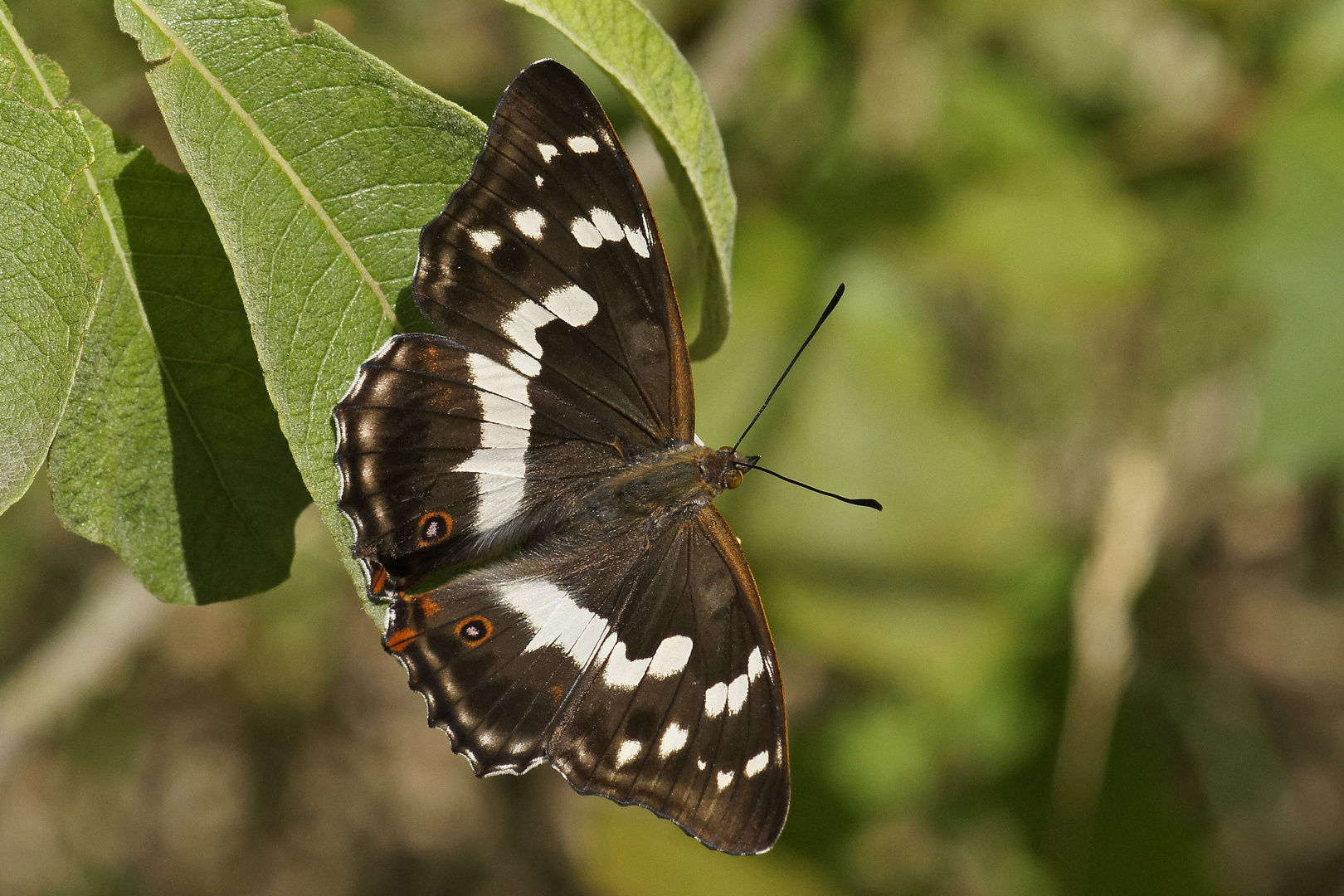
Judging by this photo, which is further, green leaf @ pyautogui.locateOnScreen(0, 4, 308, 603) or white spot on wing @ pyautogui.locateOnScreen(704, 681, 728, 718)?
white spot on wing @ pyautogui.locateOnScreen(704, 681, 728, 718)

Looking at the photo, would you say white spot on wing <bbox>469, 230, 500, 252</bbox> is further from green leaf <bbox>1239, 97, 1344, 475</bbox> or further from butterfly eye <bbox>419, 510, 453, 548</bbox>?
green leaf <bbox>1239, 97, 1344, 475</bbox>

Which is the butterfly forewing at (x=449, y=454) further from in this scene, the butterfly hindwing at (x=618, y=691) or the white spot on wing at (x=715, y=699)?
the white spot on wing at (x=715, y=699)

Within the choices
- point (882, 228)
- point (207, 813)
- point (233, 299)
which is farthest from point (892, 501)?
point (207, 813)

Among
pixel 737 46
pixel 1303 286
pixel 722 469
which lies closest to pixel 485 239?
pixel 722 469

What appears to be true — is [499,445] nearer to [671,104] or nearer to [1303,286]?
[671,104]

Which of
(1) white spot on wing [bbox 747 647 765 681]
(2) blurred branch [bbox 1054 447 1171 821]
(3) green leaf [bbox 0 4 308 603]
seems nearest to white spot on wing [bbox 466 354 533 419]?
(3) green leaf [bbox 0 4 308 603]
